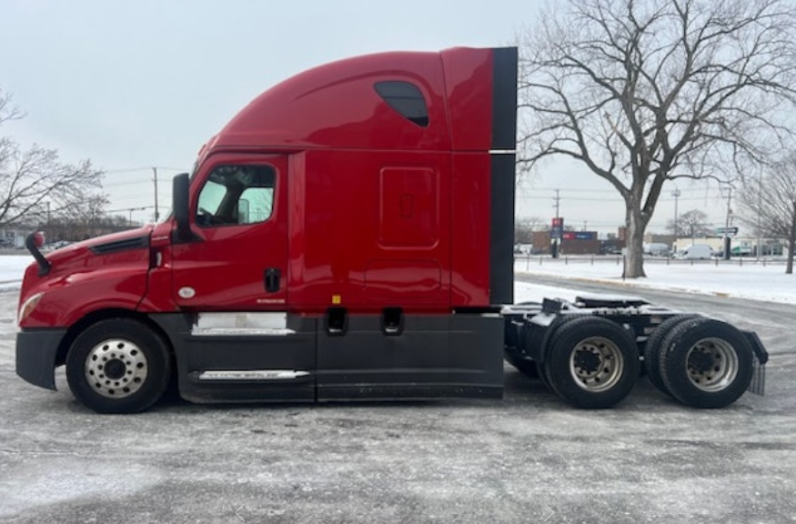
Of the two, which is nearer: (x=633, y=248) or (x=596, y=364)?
(x=596, y=364)

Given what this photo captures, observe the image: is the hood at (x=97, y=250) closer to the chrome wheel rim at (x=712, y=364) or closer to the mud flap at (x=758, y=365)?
the chrome wheel rim at (x=712, y=364)

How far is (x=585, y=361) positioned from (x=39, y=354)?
5.18m

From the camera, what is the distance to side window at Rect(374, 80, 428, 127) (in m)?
5.79

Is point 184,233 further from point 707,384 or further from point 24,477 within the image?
point 707,384

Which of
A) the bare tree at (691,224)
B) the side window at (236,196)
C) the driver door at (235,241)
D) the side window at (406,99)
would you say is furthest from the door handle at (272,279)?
the bare tree at (691,224)

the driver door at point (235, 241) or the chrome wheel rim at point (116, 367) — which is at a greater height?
the driver door at point (235, 241)

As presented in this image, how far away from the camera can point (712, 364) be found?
246 inches

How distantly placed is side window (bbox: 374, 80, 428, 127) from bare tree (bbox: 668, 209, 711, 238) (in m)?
136

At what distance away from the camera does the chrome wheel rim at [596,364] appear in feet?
20.0

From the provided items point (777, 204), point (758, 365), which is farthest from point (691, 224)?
point (758, 365)

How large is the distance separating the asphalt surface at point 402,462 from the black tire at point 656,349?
11.4 inches

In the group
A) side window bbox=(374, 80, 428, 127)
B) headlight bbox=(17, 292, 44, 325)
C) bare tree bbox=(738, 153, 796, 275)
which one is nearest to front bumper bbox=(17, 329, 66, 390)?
headlight bbox=(17, 292, 44, 325)

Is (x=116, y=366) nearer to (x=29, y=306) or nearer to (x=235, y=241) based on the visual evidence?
(x=29, y=306)

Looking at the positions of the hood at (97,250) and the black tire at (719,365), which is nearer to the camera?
the hood at (97,250)
